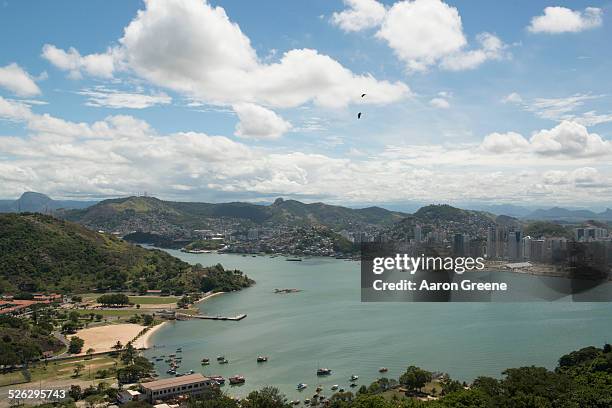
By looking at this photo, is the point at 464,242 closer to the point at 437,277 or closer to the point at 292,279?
the point at 437,277

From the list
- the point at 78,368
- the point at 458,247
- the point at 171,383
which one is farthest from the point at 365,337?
the point at 458,247

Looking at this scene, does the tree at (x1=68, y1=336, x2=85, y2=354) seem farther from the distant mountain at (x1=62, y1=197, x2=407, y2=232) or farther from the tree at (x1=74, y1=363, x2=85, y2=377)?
the distant mountain at (x1=62, y1=197, x2=407, y2=232)

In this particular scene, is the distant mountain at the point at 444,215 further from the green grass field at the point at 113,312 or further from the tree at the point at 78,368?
the tree at the point at 78,368

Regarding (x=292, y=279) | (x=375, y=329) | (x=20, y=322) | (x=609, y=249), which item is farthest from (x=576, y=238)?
(x=20, y=322)

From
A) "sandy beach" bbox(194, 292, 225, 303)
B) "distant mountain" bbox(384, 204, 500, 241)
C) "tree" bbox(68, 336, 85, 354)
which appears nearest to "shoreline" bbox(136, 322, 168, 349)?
"tree" bbox(68, 336, 85, 354)

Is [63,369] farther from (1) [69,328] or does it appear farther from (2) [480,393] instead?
(2) [480,393]

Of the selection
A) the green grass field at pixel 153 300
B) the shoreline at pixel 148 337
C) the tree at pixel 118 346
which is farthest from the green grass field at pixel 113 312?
the tree at pixel 118 346
